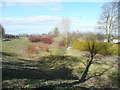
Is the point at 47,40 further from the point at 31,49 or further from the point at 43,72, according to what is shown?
the point at 43,72

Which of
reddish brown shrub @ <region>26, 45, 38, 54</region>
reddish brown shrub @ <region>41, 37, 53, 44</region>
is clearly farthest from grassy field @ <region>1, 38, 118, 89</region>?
reddish brown shrub @ <region>41, 37, 53, 44</region>

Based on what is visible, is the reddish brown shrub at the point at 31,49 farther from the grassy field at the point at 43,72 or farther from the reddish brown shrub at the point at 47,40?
the reddish brown shrub at the point at 47,40

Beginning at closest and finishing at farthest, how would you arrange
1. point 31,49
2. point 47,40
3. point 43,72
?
point 43,72
point 31,49
point 47,40

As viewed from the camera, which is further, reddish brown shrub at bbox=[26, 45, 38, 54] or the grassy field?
reddish brown shrub at bbox=[26, 45, 38, 54]

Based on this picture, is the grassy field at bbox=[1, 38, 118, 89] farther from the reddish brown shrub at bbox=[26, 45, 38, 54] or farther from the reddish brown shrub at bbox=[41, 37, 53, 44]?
the reddish brown shrub at bbox=[41, 37, 53, 44]

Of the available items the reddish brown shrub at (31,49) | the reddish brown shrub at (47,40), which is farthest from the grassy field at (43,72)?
the reddish brown shrub at (47,40)

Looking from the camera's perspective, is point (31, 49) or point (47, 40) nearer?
point (31, 49)

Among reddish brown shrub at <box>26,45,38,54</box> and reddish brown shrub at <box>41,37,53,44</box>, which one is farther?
reddish brown shrub at <box>41,37,53,44</box>

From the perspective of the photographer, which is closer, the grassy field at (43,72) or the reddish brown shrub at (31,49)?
the grassy field at (43,72)

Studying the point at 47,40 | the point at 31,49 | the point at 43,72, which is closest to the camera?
the point at 43,72

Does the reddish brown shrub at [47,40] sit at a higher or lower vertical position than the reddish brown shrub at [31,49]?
higher

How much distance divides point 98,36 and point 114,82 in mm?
6334

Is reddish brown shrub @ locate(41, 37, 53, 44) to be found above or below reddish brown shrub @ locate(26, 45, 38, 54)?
above

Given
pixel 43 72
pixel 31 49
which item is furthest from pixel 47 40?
pixel 43 72
